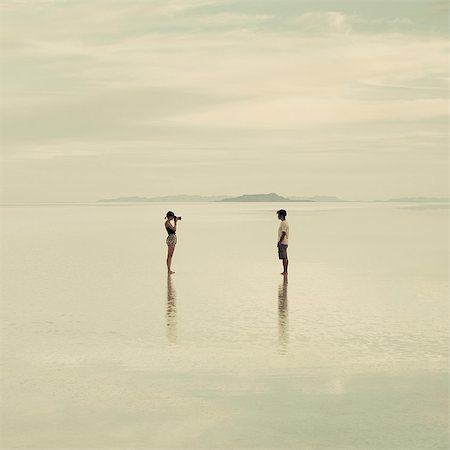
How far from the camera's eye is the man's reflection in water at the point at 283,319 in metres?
11.4

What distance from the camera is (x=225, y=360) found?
10.3m

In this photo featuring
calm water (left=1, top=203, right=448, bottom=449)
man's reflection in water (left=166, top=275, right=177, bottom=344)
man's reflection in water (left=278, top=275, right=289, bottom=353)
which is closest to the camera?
calm water (left=1, top=203, right=448, bottom=449)

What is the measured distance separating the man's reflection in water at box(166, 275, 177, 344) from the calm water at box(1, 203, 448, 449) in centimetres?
3

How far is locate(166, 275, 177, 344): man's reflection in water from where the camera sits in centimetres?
1201

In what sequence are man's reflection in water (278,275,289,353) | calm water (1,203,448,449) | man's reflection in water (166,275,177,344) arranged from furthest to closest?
man's reflection in water (166,275,177,344) → man's reflection in water (278,275,289,353) → calm water (1,203,448,449)

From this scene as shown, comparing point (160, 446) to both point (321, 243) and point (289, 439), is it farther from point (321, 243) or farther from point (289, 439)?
point (321, 243)

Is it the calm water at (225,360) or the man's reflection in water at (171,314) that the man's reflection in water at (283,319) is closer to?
the calm water at (225,360)

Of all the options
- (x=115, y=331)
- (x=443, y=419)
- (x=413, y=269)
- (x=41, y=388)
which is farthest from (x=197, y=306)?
(x=413, y=269)

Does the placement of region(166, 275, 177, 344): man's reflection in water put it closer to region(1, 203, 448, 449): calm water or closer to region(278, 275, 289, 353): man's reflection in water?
region(1, 203, 448, 449): calm water

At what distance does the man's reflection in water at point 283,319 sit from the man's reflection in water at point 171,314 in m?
1.64

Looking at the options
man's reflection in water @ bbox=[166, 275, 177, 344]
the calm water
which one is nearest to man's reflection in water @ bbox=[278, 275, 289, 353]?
the calm water

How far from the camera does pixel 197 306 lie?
1501cm

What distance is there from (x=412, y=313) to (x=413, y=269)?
850 cm

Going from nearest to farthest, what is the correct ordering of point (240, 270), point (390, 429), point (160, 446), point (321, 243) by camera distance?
point (160, 446) < point (390, 429) < point (240, 270) < point (321, 243)
